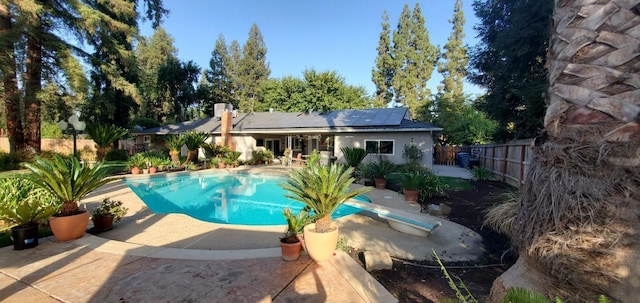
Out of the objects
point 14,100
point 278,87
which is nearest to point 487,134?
point 278,87

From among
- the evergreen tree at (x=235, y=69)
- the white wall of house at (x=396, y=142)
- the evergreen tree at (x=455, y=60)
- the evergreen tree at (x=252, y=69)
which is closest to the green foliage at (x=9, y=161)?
the white wall of house at (x=396, y=142)

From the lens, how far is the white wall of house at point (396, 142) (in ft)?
49.5

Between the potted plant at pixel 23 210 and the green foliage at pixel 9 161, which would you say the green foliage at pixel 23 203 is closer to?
the potted plant at pixel 23 210

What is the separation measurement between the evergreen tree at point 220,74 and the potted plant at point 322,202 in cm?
3679

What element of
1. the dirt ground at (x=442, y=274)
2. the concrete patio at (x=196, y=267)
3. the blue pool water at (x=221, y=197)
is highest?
the concrete patio at (x=196, y=267)

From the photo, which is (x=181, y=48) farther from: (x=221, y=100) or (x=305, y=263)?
(x=305, y=263)

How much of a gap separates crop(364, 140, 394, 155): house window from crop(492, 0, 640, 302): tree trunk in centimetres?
1412

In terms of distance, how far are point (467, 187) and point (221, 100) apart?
3475cm

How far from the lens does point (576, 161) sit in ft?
6.15

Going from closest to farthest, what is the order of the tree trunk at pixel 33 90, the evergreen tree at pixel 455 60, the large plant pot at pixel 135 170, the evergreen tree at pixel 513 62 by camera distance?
the evergreen tree at pixel 513 62 → the tree trunk at pixel 33 90 → the large plant pot at pixel 135 170 → the evergreen tree at pixel 455 60

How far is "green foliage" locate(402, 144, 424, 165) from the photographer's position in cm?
1495

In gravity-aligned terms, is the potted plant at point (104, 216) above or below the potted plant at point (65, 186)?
below

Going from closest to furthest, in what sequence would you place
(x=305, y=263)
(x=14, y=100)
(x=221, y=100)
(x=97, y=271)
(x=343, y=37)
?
(x=97, y=271) < (x=305, y=263) < (x=14, y=100) < (x=343, y=37) < (x=221, y=100)

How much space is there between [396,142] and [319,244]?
13088 mm
